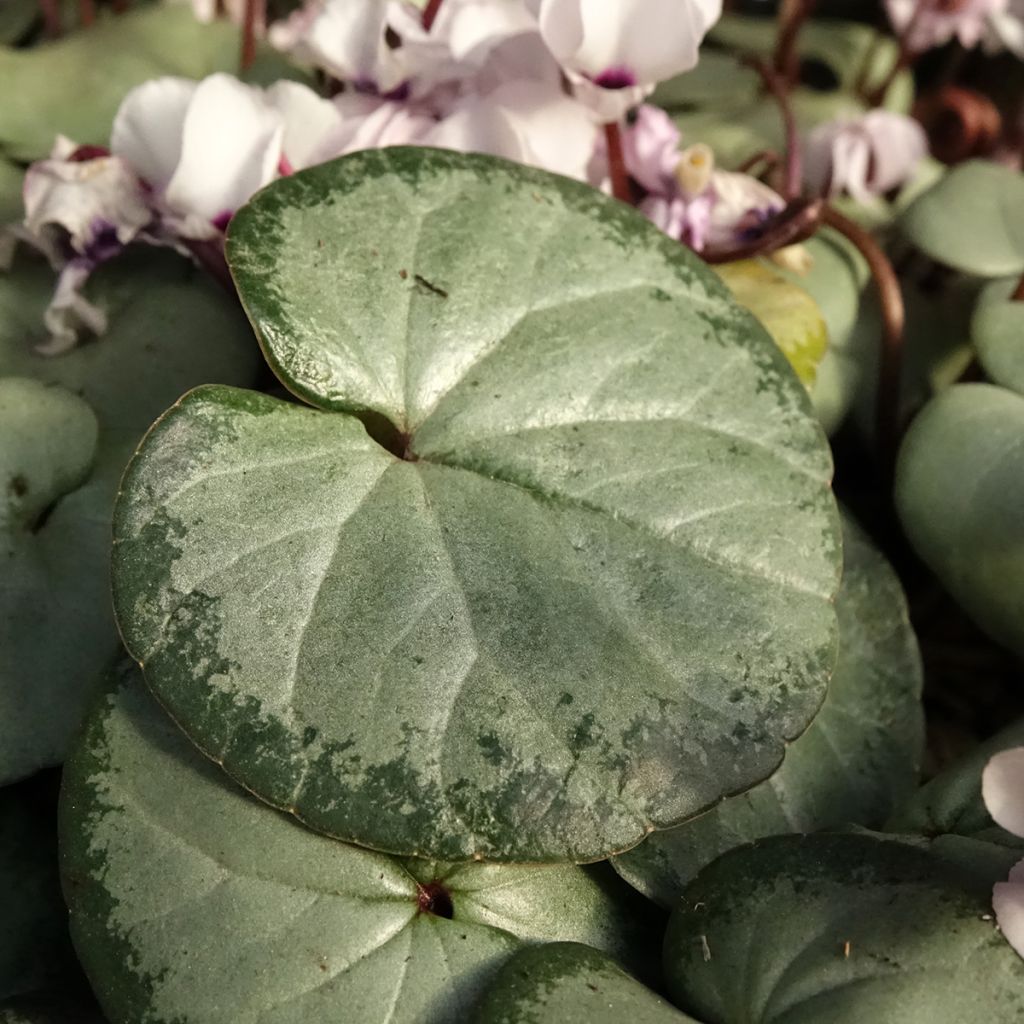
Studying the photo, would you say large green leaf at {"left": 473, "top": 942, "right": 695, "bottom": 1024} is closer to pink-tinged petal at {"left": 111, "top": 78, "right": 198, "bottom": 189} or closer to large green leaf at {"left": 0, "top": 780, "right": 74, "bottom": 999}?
large green leaf at {"left": 0, "top": 780, "right": 74, "bottom": 999}

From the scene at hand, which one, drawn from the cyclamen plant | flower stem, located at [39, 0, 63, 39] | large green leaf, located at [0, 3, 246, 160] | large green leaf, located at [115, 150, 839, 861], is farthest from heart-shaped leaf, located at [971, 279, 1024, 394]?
flower stem, located at [39, 0, 63, 39]

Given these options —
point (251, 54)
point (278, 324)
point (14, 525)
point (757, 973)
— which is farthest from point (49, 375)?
point (757, 973)

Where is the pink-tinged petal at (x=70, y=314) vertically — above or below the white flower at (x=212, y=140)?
below

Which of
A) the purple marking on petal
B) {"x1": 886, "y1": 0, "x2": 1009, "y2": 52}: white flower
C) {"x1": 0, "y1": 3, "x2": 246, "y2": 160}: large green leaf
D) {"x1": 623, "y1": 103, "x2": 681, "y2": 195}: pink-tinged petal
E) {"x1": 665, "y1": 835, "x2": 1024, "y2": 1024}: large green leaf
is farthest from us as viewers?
{"x1": 886, "y1": 0, "x2": 1009, "y2": 52}: white flower

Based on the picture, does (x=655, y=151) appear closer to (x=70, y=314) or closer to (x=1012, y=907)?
(x=70, y=314)

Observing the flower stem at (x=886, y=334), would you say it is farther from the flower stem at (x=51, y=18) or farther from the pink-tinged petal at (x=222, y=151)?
the flower stem at (x=51, y=18)

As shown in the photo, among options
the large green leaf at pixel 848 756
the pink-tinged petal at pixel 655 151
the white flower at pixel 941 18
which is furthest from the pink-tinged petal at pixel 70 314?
the white flower at pixel 941 18
